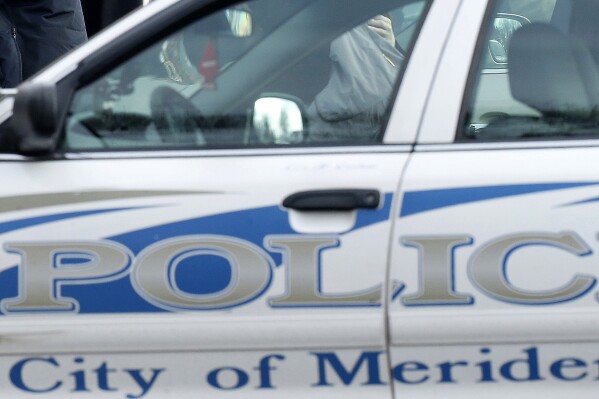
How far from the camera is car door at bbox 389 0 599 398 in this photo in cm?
280

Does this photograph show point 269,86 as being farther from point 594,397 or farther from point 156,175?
point 594,397

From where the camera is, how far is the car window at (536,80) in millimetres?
2936

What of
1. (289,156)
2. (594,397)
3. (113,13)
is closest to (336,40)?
(289,156)

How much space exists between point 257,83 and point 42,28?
274cm

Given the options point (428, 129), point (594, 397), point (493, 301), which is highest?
point (428, 129)

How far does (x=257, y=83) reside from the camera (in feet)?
10.1

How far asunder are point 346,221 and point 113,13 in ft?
14.3

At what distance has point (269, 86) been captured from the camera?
307 cm

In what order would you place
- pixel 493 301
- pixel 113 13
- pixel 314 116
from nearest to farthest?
1. pixel 493 301
2. pixel 314 116
3. pixel 113 13

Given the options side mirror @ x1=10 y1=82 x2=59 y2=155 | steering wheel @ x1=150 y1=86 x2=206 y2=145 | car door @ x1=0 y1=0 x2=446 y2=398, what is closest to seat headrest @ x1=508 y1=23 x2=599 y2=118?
car door @ x1=0 y1=0 x2=446 y2=398

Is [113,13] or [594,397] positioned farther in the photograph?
[113,13]

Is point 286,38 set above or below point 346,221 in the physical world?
above

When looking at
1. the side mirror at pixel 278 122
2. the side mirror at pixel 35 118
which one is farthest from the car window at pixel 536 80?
the side mirror at pixel 35 118

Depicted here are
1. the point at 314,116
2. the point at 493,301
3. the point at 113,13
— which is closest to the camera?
the point at 493,301
